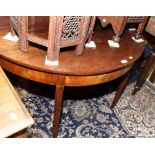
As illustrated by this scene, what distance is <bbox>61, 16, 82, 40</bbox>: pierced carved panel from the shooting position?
2.78 ft

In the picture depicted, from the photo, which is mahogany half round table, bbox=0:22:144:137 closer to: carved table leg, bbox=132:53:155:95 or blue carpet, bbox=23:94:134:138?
blue carpet, bbox=23:94:134:138

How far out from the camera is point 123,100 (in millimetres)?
1634

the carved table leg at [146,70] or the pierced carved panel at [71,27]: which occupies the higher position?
the pierced carved panel at [71,27]

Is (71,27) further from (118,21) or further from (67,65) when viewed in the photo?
(118,21)

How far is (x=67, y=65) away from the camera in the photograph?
3.14 feet

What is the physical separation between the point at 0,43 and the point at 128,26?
0.72 meters

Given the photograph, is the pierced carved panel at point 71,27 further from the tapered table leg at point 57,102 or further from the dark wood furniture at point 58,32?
the tapered table leg at point 57,102

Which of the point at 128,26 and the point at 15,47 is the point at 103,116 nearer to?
the point at 128,26

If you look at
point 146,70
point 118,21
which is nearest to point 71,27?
point 118,21

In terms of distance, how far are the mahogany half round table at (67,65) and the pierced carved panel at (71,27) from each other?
12cm

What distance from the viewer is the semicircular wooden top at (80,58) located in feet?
3.08

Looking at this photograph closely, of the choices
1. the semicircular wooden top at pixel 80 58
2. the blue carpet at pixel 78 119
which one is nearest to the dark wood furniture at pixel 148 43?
the blue carpet at pixel 78 119
